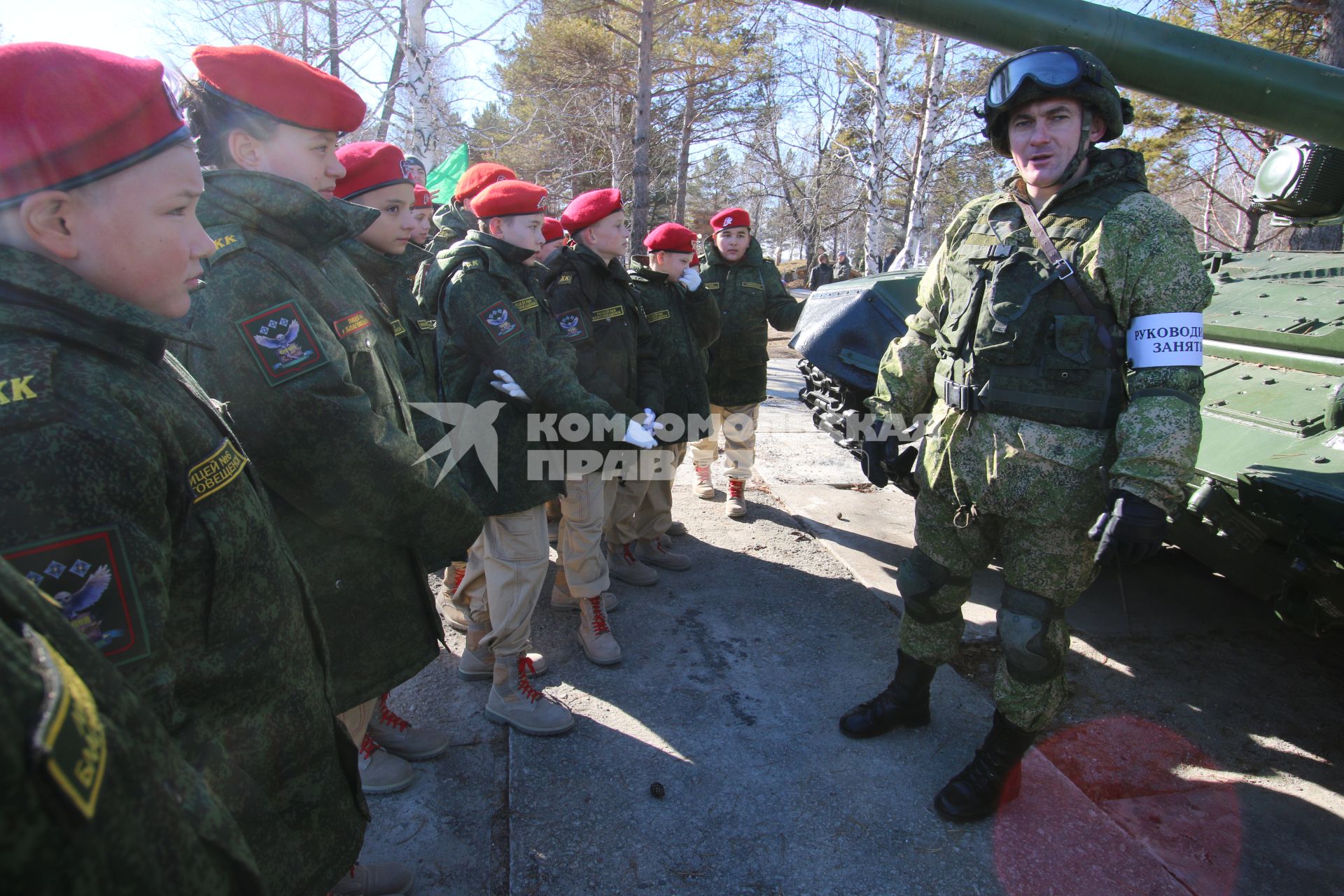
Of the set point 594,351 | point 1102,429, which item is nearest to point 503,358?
point 594,351

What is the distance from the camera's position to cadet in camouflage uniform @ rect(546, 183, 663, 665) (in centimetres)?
326

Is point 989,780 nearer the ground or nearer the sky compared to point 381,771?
nearer the sky

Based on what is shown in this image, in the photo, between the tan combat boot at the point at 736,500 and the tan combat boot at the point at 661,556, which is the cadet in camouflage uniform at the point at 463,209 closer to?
the tan combat boot at the point at 661,556

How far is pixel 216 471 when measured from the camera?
45.0 inches

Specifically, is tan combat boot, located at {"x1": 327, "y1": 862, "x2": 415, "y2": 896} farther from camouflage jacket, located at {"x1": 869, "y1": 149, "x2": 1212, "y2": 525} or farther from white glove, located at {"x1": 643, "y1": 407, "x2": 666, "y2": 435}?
camouflage jacket, located at {"x1": 869, "y1": 149, "x2": 1212, "y2": 525}

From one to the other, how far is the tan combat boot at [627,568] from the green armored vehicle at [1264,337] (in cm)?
232

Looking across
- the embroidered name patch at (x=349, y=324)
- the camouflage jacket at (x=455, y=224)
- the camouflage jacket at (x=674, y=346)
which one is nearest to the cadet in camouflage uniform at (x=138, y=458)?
the embroidered name patch at (x=349, y=324)

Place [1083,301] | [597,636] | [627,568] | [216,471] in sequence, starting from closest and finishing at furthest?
[216,471] < [1083,301] < [597,636] < [627,568]

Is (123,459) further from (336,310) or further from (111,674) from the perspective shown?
(336,310)

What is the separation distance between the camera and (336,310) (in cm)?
179

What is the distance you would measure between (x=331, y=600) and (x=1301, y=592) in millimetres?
2980

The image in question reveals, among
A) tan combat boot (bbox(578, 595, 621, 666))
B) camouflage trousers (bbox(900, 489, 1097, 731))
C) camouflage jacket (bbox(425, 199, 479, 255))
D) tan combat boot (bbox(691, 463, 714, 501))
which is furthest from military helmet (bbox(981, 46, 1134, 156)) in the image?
tan combat boot (bbox(691, 463, 714, 501))

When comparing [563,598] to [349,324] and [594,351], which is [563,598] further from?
[349,324]

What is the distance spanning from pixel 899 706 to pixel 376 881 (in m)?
1.73
